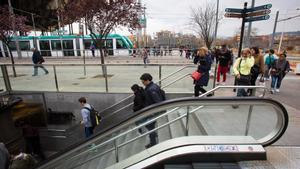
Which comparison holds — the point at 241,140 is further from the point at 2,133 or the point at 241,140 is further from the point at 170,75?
the point at 2,133

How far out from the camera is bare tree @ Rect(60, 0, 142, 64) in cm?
839

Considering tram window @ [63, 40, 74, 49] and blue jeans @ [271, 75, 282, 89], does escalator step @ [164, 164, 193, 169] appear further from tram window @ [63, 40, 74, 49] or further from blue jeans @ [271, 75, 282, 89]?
tram window @ [63, 40, 74, 49]

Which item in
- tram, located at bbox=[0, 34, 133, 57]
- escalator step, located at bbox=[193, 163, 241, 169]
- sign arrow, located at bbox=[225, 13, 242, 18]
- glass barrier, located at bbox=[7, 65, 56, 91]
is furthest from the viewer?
tram, located at bbox=[0, 34, 133, 57]

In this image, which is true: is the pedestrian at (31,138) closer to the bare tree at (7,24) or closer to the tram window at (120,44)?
the bare tree at (7,24)

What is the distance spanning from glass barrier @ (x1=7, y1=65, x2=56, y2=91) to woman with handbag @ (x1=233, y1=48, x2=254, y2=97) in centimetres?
692

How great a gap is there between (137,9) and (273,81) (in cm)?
691

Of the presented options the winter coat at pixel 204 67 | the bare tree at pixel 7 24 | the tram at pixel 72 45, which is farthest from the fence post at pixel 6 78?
the tram at pixel 72 45

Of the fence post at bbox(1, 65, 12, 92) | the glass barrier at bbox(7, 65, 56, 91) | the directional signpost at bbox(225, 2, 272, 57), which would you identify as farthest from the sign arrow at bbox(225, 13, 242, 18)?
the fence post at bbox(1, 65, 12, 92)

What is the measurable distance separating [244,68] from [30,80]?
8.23 m

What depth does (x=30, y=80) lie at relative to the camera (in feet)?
25.5

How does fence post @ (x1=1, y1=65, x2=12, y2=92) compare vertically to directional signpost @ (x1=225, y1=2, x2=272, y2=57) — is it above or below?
below

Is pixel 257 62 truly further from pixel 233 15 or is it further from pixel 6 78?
pixel 6 78

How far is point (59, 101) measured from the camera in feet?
25.4

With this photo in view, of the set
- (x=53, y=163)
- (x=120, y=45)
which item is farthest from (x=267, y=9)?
(x=120, y=45)
